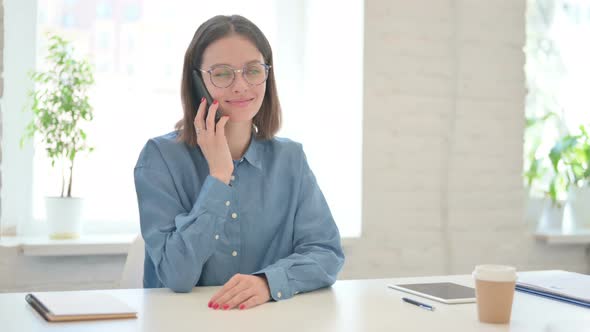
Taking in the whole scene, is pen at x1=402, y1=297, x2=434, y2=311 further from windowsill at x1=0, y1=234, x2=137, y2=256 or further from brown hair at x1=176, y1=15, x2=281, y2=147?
windowsill at x1=0, y1=234, x2=137, y2=256

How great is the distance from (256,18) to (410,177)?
101cm

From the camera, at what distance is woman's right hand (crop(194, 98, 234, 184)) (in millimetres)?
1803

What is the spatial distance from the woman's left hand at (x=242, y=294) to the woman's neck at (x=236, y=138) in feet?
1.66

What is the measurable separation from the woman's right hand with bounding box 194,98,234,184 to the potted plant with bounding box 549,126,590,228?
2120 millimetres

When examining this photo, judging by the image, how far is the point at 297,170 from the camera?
2.02 meters

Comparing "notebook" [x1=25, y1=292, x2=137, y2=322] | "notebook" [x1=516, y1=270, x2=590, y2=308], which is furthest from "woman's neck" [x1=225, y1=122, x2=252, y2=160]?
"notebook" [x1=516, y1=270, x2=590, y2=308]

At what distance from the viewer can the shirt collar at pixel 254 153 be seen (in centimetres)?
197

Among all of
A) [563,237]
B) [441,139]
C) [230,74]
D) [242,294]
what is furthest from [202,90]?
[563,237]

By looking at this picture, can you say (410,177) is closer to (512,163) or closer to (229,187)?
(512,163)

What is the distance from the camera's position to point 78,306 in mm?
1431

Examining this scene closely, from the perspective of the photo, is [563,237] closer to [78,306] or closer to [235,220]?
[235,220]

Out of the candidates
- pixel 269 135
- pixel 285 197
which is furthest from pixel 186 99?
pixel 285 197

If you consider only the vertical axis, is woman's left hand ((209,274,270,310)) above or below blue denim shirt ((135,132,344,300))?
below

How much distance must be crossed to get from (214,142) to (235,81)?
17 cm
